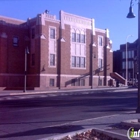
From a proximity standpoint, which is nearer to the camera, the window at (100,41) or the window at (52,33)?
the window at (52,33)

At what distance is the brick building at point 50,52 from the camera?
145ft

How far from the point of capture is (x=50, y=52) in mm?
46000

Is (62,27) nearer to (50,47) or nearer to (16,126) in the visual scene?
(50,47)

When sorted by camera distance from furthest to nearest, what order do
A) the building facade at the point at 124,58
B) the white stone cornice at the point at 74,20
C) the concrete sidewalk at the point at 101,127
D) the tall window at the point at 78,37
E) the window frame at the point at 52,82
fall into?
1. the building facade at the point at 124,58
2. the tall window at the point at 78,37
3. the white stone cornice at the point at 74,20
4. the window frame at the point at 52,82
5. the concrete sidewalk at the point at 101,127

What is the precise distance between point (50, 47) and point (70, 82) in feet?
23.9

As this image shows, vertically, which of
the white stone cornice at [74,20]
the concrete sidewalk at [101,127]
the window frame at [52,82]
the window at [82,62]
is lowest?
the concrete sidewalk at [101,127]

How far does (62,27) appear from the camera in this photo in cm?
4762

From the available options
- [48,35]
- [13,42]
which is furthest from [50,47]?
[13,42]

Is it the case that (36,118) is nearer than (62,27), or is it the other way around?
(36,118)

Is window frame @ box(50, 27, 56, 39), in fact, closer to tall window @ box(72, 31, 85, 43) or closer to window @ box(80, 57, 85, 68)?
tall window @ box(72, 31, 85, 43)

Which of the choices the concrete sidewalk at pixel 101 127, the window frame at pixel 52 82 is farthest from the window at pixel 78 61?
the concrete sidewalk at pixel 101 127

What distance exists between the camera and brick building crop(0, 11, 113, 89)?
44344mm

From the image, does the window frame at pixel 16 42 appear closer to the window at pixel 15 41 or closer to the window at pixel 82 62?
the window at pixel 15 41

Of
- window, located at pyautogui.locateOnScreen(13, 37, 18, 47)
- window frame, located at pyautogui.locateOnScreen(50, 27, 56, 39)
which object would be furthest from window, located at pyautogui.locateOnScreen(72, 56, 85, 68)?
window, located at pyautogui.locateOnScreen(13, 37, 18, 47)
